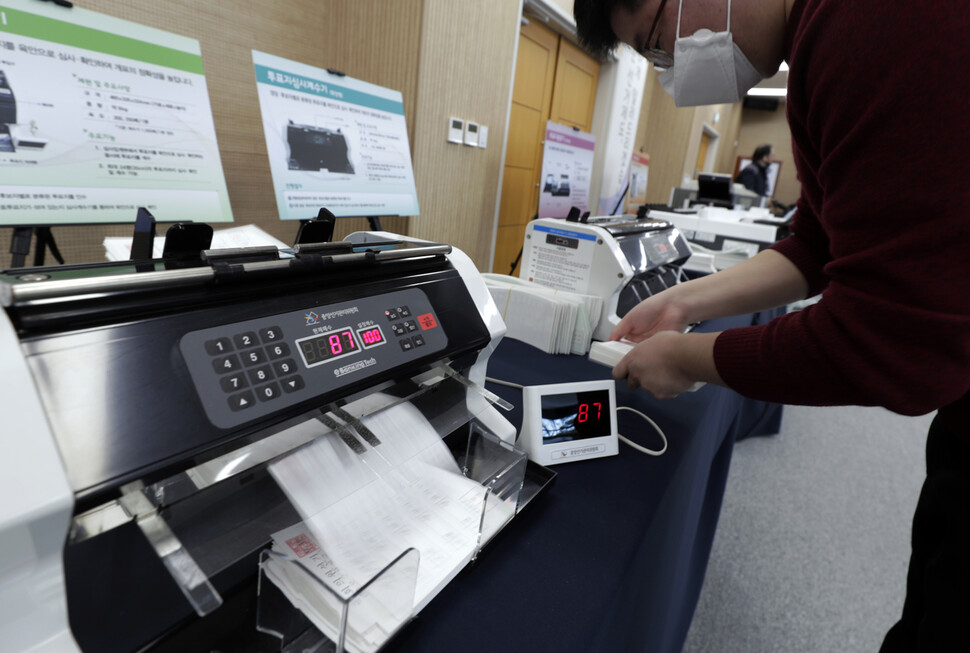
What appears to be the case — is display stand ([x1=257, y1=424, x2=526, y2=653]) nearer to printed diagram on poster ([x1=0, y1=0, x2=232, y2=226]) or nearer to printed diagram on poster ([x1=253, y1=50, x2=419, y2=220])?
printed diagram on poster ([x1=0, y1=0, x2=232, y2=226])

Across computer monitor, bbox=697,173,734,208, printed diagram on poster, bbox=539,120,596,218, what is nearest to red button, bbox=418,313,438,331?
printed diagram on poster, bbox=539,120,596,218

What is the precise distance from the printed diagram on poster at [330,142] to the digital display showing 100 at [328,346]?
2.36 ft

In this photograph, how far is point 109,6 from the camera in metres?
1.40

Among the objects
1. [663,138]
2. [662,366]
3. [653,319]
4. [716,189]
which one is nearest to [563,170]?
[653,319]

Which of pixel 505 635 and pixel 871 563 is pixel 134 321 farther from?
pixel 871 563

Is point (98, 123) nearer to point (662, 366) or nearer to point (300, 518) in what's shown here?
point (300, 518)

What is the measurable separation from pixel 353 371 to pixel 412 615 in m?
0.23

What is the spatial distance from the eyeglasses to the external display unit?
0.55 meters

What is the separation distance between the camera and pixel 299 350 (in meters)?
0.47

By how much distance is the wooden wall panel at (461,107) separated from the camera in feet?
6.97

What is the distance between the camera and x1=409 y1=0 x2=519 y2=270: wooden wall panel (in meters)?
2.12

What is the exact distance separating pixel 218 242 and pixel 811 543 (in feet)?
6.81

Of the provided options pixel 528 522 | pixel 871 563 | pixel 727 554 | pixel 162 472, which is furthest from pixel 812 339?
pixel 871 563

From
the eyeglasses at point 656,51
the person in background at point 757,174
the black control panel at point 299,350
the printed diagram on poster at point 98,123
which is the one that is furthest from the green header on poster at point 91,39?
the person in background at point 757,174
